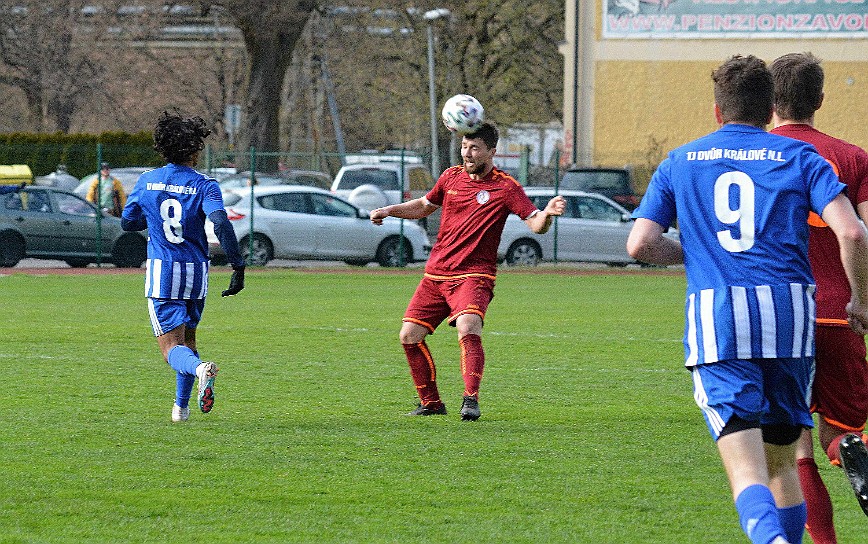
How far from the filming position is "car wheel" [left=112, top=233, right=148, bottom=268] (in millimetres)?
26469

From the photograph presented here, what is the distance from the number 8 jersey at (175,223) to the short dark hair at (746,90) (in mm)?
4241

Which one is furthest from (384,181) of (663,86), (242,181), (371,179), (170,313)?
(170,313)

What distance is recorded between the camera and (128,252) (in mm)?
26578

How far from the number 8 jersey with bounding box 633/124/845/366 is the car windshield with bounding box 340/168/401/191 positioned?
26117 millimetres

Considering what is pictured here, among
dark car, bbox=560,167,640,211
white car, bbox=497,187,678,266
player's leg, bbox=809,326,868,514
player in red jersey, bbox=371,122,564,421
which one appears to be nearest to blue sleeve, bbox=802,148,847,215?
player's leg, bbox=809,326,868,514

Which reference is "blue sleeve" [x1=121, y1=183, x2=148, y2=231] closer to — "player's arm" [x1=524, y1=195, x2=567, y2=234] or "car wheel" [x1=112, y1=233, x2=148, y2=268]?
"player's arm" [x1=524, y1=195, x2=567, y2=234]

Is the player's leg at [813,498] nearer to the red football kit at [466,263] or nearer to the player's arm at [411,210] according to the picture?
the red football kit at [466,263]

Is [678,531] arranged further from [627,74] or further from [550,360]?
[627,74]

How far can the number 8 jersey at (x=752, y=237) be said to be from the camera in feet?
15.1

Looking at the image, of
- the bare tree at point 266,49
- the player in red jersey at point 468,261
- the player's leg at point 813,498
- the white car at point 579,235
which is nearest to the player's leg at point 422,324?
the player in red jersey at point 468,261

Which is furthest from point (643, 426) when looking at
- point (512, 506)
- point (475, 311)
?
point (512, 506)

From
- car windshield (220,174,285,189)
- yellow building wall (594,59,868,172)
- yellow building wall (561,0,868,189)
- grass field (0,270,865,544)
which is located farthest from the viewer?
yellow building wall (594,59,868,172)

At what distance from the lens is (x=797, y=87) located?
5.41 meters

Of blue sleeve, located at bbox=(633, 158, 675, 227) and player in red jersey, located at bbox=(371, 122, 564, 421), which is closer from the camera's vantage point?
blue sleeve, located at bbox=(633, 158, 675, 227)
